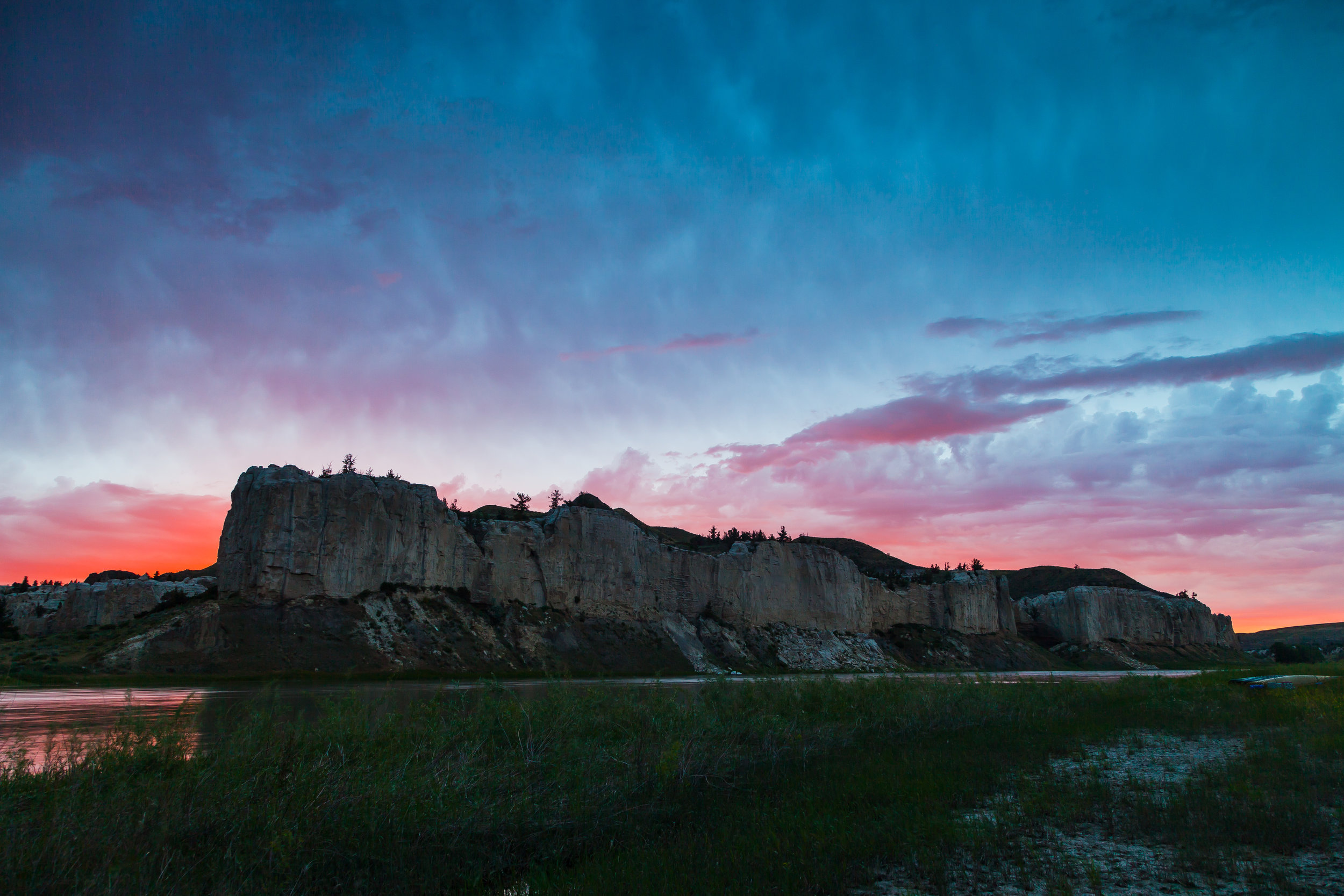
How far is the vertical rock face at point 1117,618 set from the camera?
97.6m

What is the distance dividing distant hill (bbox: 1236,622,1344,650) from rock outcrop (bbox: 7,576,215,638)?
186 m

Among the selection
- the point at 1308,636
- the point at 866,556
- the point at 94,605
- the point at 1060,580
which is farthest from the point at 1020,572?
the point at 94,605

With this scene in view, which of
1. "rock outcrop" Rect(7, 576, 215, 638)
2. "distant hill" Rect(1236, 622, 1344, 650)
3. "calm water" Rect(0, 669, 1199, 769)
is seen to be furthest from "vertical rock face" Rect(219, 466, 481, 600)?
"distant hill" Rect(1236, 622, 1344, 650)

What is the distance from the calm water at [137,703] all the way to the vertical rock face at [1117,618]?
266 ft

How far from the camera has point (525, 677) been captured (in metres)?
46.6

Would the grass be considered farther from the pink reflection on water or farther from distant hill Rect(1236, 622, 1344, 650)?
distant hill Rect(1236, 622, 1344, 650)

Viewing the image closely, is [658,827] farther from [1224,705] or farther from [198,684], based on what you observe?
[198,684]

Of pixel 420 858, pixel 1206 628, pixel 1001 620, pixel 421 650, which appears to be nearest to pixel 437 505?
pixel 421 650

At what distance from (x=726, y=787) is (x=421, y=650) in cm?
4118

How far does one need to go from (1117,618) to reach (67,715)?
114 m

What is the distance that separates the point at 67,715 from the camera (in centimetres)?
1984

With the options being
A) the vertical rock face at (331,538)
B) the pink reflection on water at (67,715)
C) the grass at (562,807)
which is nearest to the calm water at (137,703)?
the pink reflection on water at (67,715)

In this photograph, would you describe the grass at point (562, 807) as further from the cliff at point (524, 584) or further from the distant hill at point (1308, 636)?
the distant hill at point (1308, 636)

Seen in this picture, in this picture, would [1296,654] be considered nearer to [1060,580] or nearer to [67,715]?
[1060,580]
